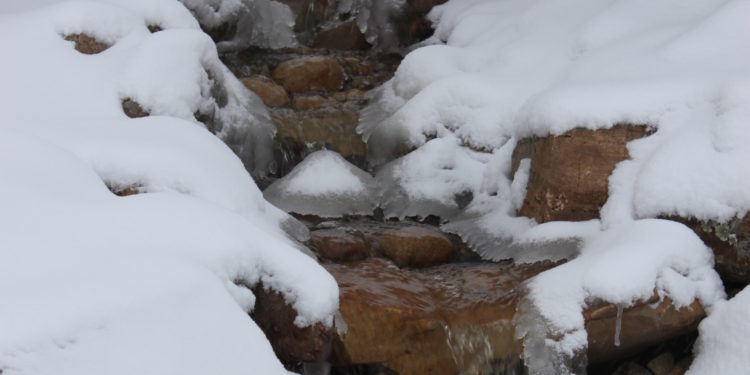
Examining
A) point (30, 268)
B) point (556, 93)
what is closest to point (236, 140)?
point (556, 93)

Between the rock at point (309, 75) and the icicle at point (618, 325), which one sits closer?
the icicle at point (618, 325)

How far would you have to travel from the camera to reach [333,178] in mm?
5113

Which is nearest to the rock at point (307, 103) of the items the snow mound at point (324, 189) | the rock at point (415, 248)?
the snow mound at point (324, 189)

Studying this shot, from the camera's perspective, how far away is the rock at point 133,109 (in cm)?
437

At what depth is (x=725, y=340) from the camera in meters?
3.17

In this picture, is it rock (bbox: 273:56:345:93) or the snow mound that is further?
rock (bbox: 273:56:345:93)

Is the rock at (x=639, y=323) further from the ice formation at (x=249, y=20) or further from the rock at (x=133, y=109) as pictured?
the ice formation at (x=249, y=20)

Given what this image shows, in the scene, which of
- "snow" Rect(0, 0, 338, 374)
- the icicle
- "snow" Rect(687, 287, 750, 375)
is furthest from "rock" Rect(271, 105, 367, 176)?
"snow" Rect(687, 287, 750, 375)

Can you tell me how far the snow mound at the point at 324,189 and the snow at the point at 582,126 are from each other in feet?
0.74

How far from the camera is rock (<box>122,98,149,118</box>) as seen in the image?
172 inches

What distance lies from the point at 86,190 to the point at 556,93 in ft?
9.04

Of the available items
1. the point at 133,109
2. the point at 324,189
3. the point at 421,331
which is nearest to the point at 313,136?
the point at 324,189

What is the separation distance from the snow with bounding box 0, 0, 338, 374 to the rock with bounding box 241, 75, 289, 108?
124cm

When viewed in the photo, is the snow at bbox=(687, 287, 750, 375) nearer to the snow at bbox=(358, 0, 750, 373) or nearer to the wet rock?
the snow at bbox=(358, 0, 750, 373)
